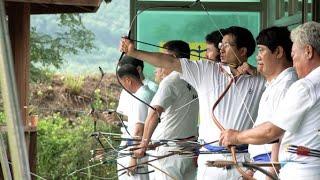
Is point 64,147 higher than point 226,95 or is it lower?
lower

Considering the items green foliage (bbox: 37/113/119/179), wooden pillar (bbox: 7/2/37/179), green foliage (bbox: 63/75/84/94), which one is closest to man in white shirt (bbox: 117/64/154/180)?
wooden pillar (bbox: 7/2/37/179)

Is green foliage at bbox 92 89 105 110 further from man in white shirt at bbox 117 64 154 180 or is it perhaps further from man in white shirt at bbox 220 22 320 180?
man in white shirt at bbox 220 22 320 180

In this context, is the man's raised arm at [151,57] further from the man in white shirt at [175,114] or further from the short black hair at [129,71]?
the short black hair at [129,71]

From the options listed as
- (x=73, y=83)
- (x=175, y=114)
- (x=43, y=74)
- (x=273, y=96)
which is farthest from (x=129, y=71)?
(x=43, y=74)

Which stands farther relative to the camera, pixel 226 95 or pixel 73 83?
pixel 73 83

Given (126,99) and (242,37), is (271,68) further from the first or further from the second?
(126,99)

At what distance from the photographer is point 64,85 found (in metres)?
8.88

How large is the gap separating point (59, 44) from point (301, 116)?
6.32m

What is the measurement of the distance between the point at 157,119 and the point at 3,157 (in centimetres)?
276

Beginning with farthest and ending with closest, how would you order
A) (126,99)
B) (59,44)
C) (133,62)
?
1. (59,44)
2. (126,99)
3. (133,62)

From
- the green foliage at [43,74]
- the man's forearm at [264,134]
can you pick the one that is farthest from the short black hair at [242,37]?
the green foliage at [43,74]

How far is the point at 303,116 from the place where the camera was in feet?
9.57

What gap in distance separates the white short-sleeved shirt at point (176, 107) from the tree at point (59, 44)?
3.79 meters

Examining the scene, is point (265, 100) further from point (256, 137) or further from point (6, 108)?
point (6, 108)
